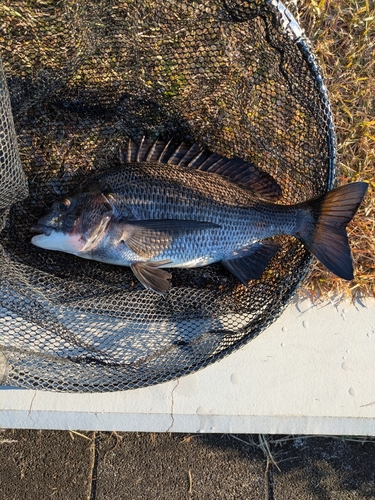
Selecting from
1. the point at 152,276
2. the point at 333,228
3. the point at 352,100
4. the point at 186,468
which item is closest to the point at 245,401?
the point at 186,468

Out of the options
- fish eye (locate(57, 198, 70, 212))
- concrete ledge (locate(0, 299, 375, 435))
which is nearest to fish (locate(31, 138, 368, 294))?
fish eye (locate(57, 198, 70, 212))

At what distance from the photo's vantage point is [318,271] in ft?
9.16

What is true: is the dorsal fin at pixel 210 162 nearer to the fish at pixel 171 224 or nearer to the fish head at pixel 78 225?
the fish at pixel 171 224

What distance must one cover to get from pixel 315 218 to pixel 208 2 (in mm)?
1270

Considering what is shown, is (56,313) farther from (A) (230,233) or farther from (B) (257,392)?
(B) (257,392)

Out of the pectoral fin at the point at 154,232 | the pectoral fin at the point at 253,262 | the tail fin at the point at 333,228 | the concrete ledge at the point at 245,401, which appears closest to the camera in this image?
the tail fin at the point at 333,228

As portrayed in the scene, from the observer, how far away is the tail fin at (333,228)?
2.27 meters

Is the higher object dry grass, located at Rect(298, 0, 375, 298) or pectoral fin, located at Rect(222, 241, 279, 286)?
dry grass, located at Rect(298, 0, 375, 298)

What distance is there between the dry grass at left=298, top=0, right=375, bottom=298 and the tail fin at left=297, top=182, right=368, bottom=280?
0.48m

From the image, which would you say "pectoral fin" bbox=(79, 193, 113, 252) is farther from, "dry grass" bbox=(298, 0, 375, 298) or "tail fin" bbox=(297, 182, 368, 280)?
"dry grass" bbox=(298, 0, 375, 298)

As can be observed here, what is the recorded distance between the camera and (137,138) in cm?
264

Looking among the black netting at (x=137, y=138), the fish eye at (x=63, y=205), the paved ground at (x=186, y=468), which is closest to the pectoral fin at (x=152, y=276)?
the black netting at (x=137, y=138)

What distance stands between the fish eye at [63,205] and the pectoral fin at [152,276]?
49 cm

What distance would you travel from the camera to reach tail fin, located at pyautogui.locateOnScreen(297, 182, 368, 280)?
227 centimetres
